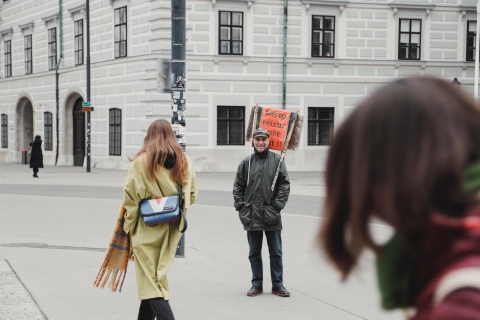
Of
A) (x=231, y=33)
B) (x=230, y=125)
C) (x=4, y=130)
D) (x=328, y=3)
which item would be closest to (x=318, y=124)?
(x=230, y=125)

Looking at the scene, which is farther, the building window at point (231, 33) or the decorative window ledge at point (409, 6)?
the decorative window ledge at point (409, 6)

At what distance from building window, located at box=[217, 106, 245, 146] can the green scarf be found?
26.4 m

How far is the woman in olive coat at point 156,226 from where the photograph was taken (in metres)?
5.68

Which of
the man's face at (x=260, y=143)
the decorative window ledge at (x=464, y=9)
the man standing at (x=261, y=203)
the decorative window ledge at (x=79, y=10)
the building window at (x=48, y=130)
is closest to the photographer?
the man standing at (x=261, y=203)

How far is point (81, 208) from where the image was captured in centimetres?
1575

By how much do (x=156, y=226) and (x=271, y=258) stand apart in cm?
218

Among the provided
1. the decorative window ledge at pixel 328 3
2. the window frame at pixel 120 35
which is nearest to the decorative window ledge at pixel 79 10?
the window frame at pixel 120 35

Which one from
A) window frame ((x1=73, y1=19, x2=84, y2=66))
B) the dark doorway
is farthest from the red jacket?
the dark doorway

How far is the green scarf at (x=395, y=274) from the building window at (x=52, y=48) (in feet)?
113

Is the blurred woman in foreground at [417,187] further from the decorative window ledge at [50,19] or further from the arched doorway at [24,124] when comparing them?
the arched doorway at [24,124]

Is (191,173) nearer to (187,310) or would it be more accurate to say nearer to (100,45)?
(187,310)

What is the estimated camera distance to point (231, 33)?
28.1m

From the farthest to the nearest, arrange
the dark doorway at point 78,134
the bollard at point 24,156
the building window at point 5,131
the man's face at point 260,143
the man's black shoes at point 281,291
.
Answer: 1. the building window at point 5,131
2. the bollard at point 24,156
3. the dark doorway at point 78,134
4. the man's face at point 260,143
5. the man's black shoes at point 281,291

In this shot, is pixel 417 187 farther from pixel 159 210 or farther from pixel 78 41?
pixel 78 41
